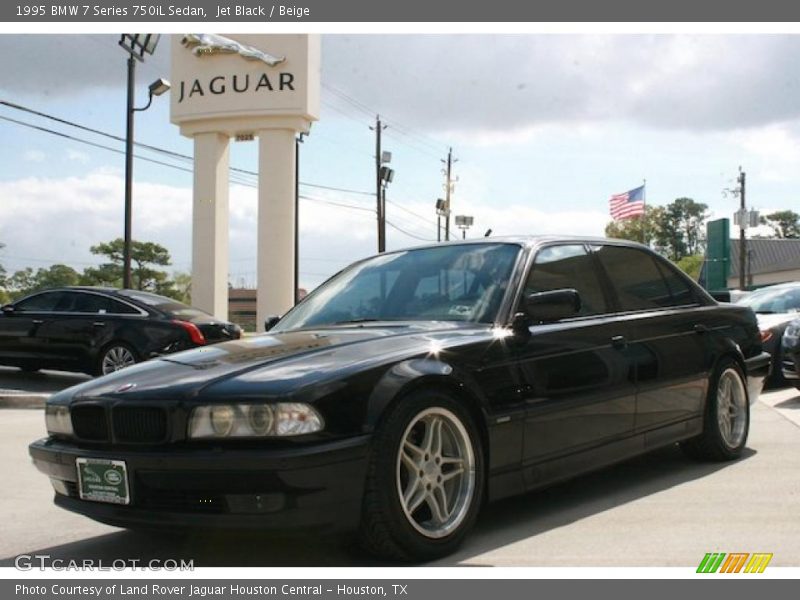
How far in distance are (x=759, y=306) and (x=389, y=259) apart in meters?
8.51

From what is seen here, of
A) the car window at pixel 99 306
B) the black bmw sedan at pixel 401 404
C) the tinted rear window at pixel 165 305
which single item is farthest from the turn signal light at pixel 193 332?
the black bmw sedan at pixel 401 404

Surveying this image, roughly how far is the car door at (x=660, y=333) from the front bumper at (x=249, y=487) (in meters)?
2.34

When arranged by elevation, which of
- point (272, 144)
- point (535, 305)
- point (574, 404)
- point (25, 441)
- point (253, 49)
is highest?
point (253, 49)

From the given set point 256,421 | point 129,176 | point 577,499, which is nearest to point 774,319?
point 577,499

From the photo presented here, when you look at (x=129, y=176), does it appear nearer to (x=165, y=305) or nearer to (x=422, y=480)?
(x=165, y=305)

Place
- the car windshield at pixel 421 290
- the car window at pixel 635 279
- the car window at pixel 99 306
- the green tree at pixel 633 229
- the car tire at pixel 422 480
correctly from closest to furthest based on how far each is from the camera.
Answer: the car tire at pixel 422 480, the car windshield at pixel 421 290, the car window at pixel 635 279, the car window at pixel 99 306, the green tree at pixel 633 229

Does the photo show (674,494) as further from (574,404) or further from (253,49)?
(253,49)

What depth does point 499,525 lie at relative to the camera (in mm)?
4297

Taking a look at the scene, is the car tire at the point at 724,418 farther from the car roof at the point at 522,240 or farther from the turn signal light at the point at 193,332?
the turn signal light at the point at 193,332

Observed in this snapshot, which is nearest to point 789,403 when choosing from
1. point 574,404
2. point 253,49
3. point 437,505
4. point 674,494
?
point 674,494

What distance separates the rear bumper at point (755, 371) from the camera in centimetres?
630

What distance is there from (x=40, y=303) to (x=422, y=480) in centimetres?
987

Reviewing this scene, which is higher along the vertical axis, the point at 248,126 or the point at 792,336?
the point at 248,126

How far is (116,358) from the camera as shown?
1141cm
